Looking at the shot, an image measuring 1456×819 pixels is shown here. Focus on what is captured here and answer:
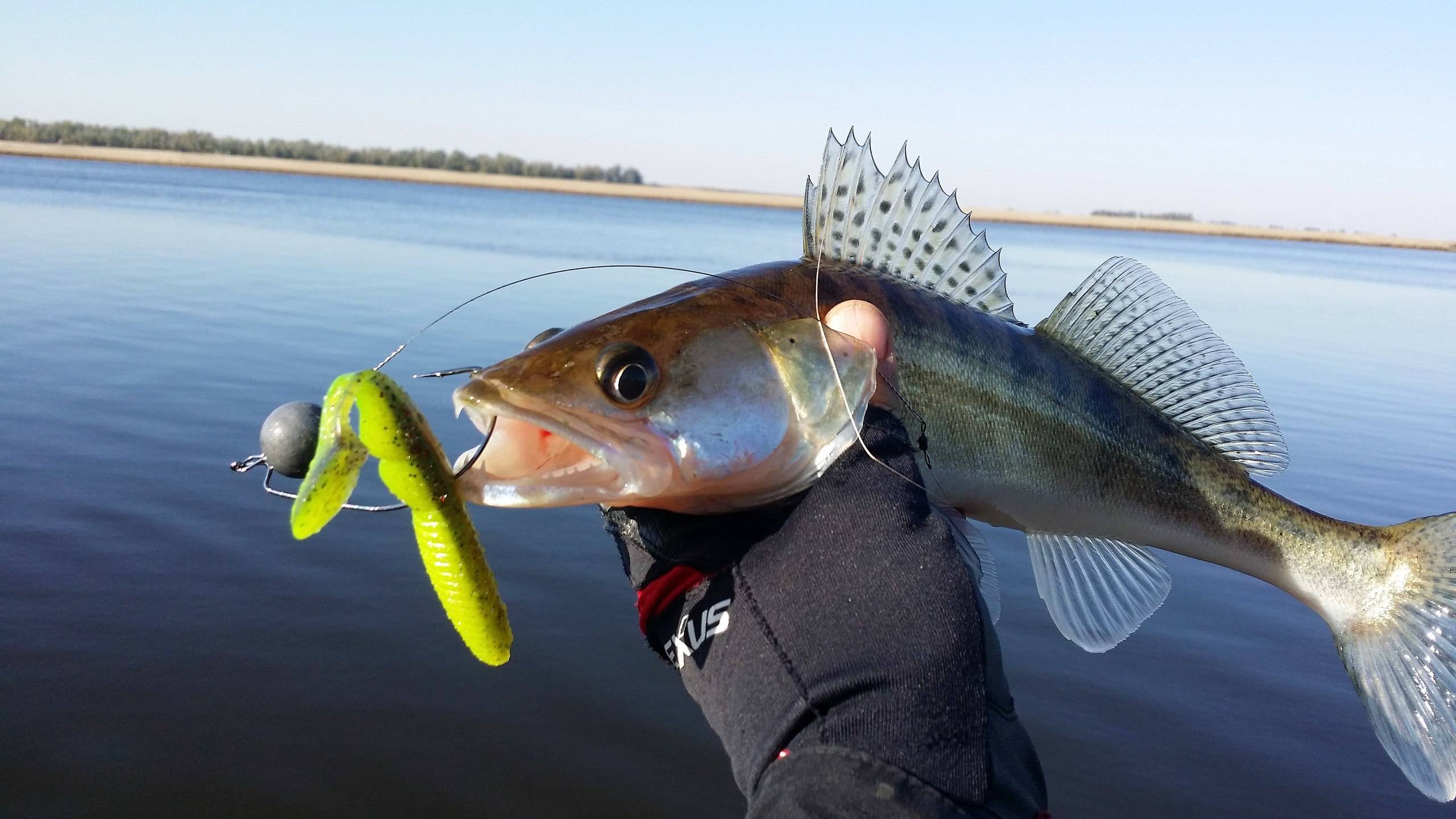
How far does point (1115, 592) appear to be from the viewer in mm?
3209

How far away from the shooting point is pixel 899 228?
120 inches

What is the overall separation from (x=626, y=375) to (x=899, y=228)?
4.69 feet

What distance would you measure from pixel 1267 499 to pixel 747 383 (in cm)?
212

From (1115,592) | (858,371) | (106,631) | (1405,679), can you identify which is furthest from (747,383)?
(106,631)

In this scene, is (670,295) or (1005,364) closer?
(670,295)

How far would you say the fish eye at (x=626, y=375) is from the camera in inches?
79.7

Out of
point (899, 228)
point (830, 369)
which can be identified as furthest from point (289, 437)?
point (899, 228)

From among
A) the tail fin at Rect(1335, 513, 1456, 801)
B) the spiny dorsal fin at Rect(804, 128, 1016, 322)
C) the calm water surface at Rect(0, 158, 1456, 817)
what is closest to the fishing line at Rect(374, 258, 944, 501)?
the spiny dorsal fin at Rect(804, 128, 1016, 322)

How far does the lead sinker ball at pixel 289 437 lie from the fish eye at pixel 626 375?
694mm

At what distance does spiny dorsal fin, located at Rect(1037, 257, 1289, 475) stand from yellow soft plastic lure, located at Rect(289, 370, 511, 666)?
2.34m

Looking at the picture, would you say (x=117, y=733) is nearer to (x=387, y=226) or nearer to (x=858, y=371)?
(x=858, y=371)

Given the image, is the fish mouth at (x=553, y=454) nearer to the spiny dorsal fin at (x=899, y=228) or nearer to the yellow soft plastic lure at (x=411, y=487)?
the yellow soft plastic lure at (x=411, y=487)

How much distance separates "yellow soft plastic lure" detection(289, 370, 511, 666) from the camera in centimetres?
157

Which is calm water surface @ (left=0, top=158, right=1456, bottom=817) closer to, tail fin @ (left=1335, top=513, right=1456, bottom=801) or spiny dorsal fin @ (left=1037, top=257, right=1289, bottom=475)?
tail fin @ (left=1335, top=513, right=1456, bottom=801)
